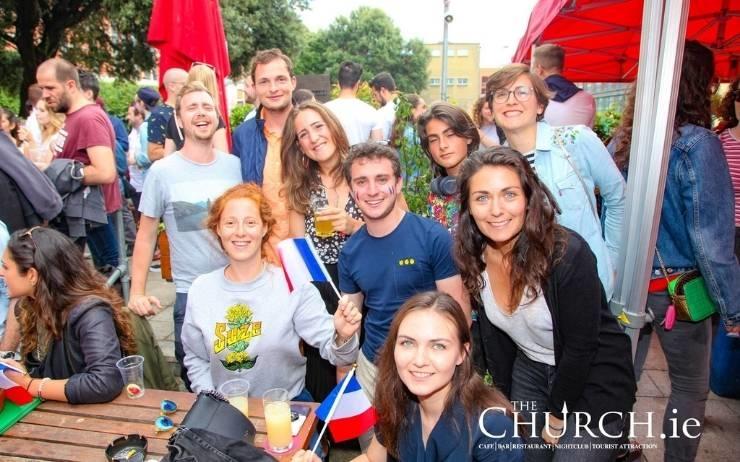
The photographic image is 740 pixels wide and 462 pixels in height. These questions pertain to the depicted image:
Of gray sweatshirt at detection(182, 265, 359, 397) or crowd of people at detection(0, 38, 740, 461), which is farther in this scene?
gray sweatshirt at detection(182, 265, 359, 397)

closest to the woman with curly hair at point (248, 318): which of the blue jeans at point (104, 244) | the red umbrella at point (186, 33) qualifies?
the red umbrella at point (186, 33)

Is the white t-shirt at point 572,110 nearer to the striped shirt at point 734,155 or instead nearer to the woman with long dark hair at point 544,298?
the striped shirt at point 734,155

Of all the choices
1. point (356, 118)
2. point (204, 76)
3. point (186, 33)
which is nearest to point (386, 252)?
point (204, 76)

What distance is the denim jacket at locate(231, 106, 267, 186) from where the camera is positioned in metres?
3.28

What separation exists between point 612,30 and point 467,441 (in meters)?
4.68

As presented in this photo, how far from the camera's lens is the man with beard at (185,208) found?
3.00 meters

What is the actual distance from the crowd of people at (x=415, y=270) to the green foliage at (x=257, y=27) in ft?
64.4

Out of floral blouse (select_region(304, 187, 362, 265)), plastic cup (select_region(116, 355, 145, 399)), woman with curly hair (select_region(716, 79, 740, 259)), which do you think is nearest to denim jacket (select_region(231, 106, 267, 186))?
floral blouse (select_region(304, 187, 362, 265))

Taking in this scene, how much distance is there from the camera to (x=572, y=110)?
429 centimetres

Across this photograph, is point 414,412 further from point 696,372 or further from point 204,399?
point 696,372

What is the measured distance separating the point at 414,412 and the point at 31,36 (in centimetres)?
1894

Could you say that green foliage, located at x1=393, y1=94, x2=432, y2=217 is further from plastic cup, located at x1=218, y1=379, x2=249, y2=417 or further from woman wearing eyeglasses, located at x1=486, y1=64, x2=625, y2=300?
plastic cup, located at x1=218, y1=379, x2=249, y2=417

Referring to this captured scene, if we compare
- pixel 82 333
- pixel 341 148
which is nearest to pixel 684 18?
pixel 341 148

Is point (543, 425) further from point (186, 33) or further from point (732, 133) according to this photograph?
point (186, 33)
